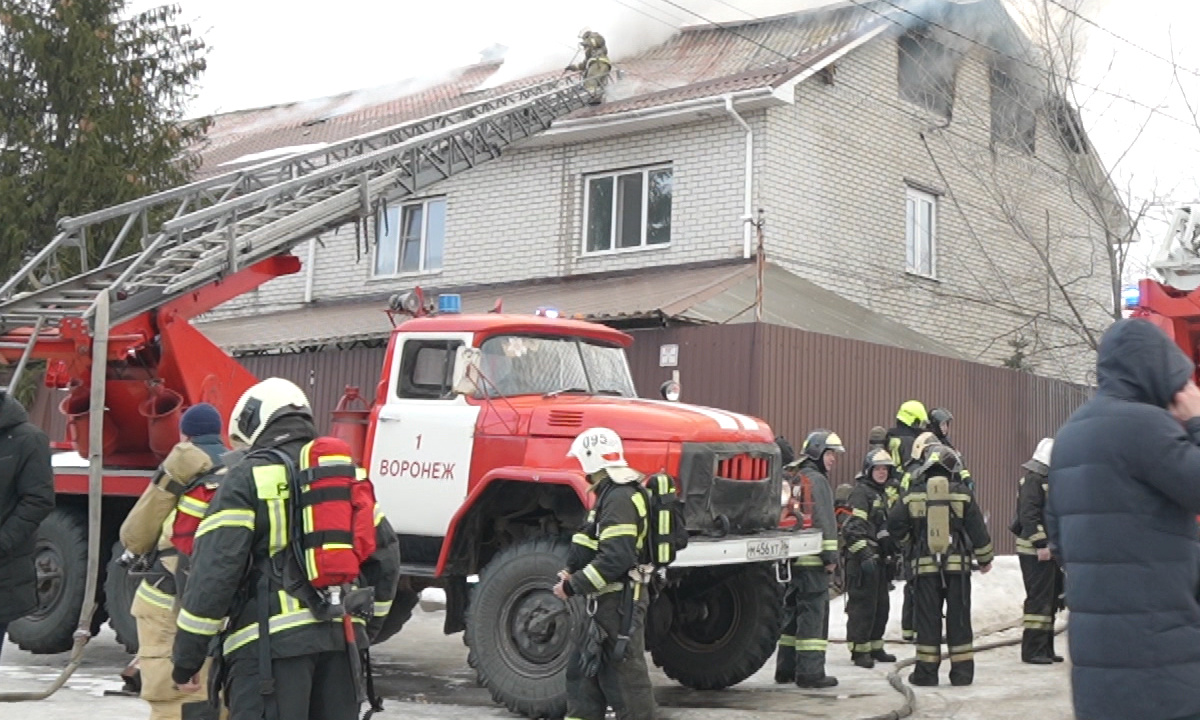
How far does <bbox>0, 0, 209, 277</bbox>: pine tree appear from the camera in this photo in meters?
17.9

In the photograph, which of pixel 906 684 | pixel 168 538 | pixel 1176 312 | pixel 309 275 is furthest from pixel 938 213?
pixel 168 538

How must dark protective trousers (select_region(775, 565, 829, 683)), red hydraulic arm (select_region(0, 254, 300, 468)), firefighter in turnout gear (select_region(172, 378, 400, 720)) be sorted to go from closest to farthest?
firefighter in turnout gear (select_region(172, 378, 400, 720))
dark protective trousers (select_region(775, 565, 829, 683))
red hydraulic arm (select_region(0, 254, 300, 468))

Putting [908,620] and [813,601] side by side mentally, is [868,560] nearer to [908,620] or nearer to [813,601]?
[813,601]

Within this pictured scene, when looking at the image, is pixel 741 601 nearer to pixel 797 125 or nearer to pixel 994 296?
pixel 797 125

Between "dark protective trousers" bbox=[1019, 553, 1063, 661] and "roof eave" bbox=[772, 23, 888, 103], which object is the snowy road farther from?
"roof eave" bbox=[772, 23, 888, 103]

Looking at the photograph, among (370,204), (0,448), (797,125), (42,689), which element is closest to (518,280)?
(797,125)

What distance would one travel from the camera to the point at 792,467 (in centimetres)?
1059

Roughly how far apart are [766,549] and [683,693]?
1517 mm

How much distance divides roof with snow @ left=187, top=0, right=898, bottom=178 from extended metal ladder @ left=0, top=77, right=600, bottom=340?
3930 mm

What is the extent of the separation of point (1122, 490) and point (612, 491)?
11.8ft

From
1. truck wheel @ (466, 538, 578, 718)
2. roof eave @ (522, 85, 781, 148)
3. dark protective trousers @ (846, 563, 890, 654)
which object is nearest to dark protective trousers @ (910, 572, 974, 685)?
dark protective trousers @ (846, 563, 890, 654)

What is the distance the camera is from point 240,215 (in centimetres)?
1169

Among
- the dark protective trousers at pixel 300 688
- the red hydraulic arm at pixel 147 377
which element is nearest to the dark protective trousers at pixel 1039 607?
the red hydraulic arm at pixel 147 377

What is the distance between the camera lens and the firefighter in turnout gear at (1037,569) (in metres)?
10.9
